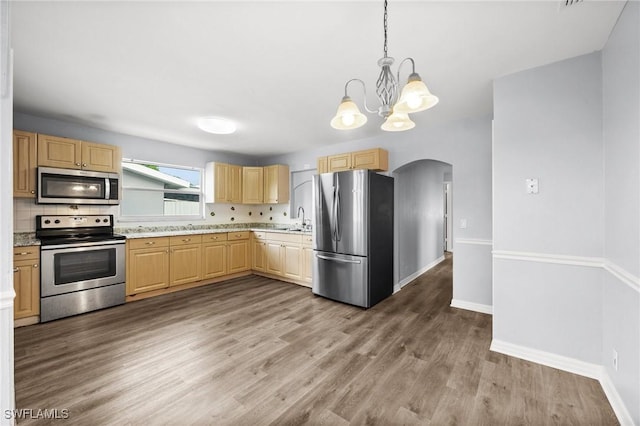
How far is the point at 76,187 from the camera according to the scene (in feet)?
11.5

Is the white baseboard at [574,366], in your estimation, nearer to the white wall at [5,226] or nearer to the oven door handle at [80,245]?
the white wall at [5,226]

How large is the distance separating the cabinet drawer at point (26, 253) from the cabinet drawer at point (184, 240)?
144cm

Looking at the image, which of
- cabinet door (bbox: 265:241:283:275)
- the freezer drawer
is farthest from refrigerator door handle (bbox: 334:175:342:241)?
cabinet door (bbox: 265:241:283:275)

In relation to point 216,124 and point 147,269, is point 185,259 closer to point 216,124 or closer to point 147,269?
point 147,269

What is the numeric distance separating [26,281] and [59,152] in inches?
62.9

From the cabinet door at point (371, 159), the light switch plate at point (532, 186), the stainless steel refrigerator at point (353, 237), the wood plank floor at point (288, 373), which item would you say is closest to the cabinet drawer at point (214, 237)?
the wood plank floor at point (288, 373)

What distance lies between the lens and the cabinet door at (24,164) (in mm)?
3078

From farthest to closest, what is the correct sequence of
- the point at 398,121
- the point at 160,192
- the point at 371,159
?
the point at 160,192 → the point at 371,159 → the point at 398,121

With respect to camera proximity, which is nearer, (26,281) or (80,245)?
(26,281)

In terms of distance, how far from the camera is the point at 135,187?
436 cm

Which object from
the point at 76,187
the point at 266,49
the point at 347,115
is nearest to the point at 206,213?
the point at 76,187

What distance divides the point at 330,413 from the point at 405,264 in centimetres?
332

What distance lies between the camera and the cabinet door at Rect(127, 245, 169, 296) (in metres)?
3.76

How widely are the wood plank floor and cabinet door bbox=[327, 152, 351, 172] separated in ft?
7.40
